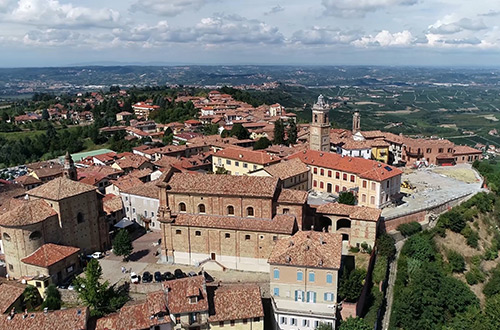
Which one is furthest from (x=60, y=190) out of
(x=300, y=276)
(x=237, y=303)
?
(x=300, y=276)

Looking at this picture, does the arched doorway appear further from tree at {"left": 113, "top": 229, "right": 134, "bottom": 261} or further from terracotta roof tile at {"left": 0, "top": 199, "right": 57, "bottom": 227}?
terracotta roof tile at {"left": 0, "top": 199, "right": 57, "bottom": 227}

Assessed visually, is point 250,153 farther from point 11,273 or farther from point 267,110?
point 267,110

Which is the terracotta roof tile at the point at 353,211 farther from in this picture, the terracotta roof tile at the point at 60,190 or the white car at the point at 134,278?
the terracotta roof tile at the point at 60,190

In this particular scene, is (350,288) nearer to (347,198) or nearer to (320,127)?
(347,198)

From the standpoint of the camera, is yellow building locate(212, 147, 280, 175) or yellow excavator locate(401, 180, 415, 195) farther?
yellow building locate(212, 147, 280, 175)

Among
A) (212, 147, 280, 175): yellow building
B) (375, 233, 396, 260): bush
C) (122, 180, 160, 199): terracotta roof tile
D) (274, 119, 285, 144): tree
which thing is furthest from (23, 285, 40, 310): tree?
(274, 119, 285, 144): tree

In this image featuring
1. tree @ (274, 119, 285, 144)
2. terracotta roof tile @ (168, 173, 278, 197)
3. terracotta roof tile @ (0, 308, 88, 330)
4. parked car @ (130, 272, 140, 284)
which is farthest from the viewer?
tree @ (274, 119, 285, 144)
